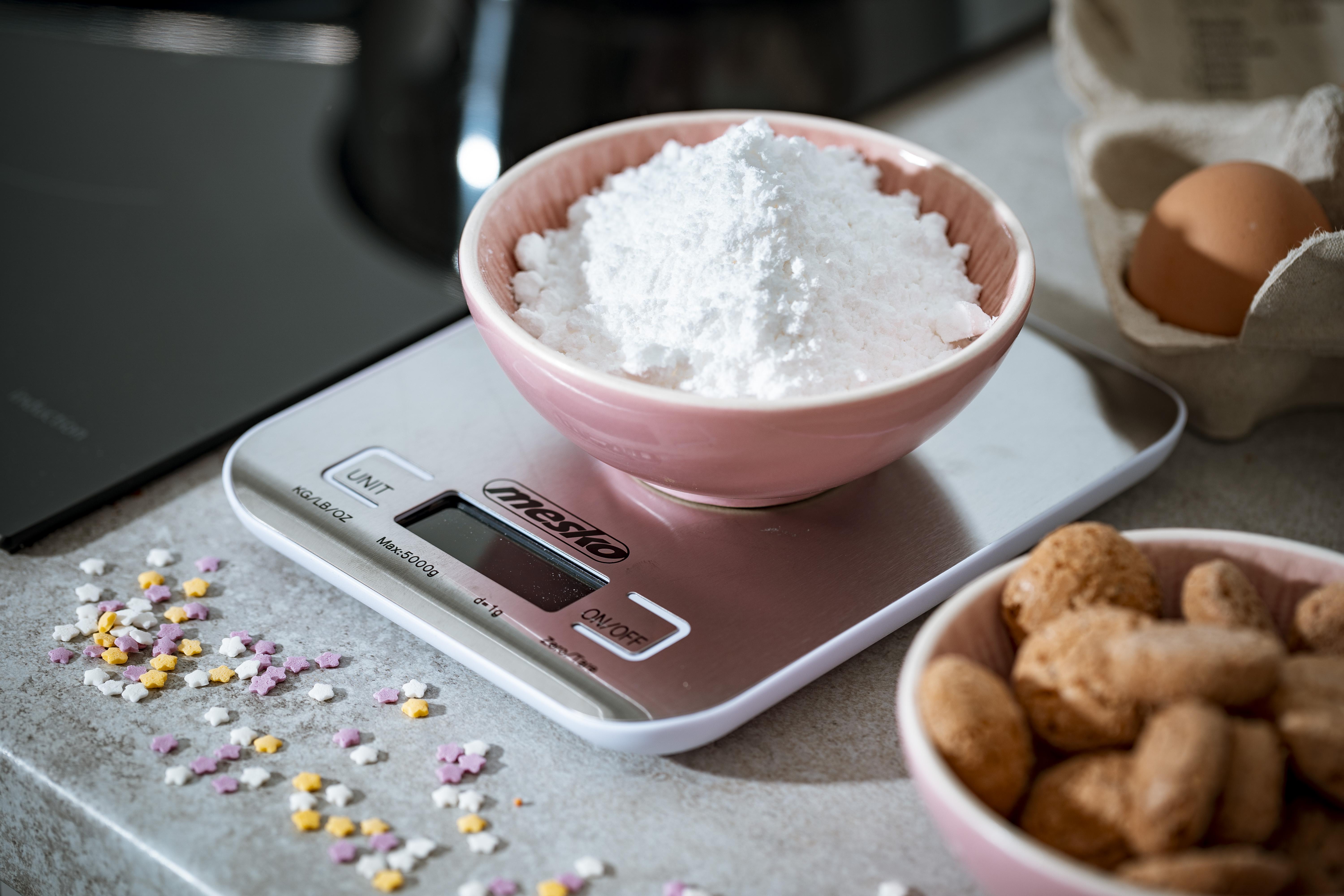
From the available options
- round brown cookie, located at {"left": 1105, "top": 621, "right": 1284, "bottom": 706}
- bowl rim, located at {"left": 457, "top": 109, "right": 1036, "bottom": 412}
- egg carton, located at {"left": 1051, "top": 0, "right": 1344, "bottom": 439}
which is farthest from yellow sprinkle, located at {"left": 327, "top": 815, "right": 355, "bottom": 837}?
egg carton, located at {"left": 1051, "top": 0, "right": 1344, "bottom": 439}

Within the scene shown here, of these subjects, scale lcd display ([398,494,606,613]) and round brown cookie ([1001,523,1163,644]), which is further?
scale lcd display ([398,494,606,613])

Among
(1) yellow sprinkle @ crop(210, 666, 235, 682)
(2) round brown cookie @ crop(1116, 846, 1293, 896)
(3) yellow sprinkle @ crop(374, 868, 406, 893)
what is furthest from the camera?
(1) yellow sprinkle @ crop(210, 666, 235, 682)

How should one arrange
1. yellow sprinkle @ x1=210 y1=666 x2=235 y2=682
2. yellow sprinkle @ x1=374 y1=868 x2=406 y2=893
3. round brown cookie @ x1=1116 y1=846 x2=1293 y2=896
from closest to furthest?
round brown cookie @ x1=1116 y1=846 x2=1293 y2=896, yellow sprinkle @ x1=374 y1=868 x2=406 y2=893, yellow sprinkle @ x1=210 y1=666 x2=235 y2=682

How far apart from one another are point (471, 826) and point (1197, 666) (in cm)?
31

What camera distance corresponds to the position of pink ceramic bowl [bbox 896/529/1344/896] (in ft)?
1.25

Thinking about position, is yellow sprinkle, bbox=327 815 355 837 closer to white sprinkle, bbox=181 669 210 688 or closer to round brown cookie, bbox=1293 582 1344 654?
white sprinkle, bbox=181 669 210 688

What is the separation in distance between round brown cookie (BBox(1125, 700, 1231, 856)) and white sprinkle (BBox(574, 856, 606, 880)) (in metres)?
0.22

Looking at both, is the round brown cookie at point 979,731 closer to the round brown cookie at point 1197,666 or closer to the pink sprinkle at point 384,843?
the round brown cookie at point 1197,666

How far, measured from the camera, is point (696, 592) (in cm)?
60

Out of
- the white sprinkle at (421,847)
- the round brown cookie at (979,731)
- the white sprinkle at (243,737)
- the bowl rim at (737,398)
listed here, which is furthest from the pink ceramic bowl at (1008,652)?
Answer: the white sprinkle at (243,737)

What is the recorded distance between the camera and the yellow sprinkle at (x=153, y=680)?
580 mm

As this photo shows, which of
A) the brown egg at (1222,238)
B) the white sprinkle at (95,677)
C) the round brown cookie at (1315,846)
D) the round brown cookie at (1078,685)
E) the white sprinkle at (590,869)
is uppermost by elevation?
the brown egg at (1222,238)

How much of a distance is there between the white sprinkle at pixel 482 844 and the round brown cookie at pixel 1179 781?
263mm

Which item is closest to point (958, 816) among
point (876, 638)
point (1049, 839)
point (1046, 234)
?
point (1049, 839)
